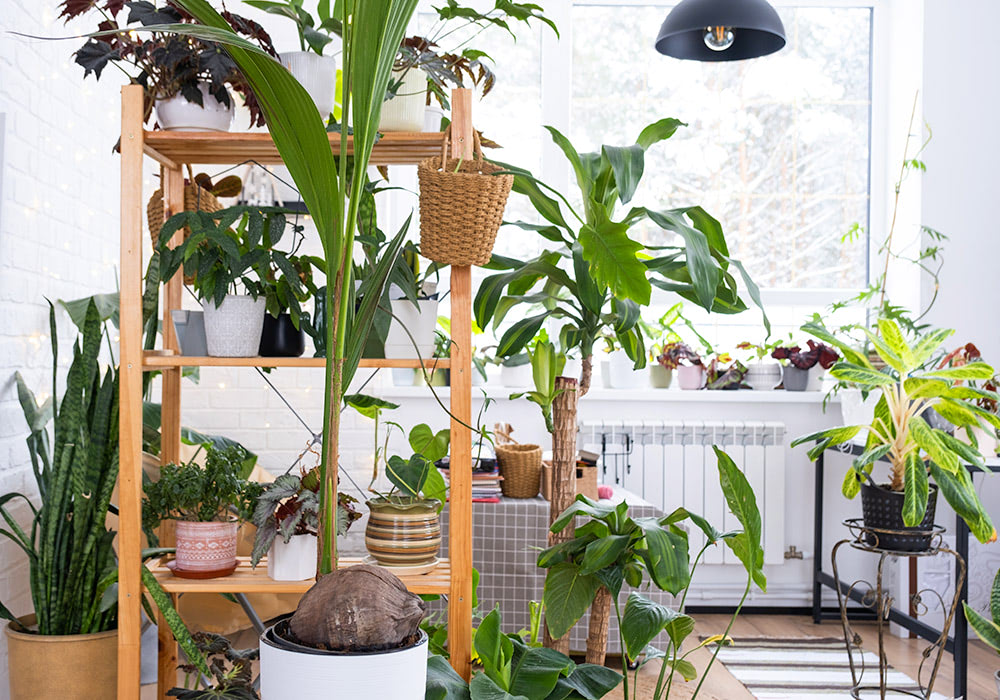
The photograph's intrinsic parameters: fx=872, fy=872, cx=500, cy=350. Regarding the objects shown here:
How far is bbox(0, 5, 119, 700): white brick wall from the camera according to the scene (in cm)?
212

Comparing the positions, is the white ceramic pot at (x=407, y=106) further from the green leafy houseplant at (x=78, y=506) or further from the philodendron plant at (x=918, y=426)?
the philodendron plant at (x=918, y=426)

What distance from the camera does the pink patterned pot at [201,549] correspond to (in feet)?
6.22

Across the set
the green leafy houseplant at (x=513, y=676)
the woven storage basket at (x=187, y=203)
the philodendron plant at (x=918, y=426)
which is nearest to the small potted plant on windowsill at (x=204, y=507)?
the green leafy houseplant at (x=513, y=676)

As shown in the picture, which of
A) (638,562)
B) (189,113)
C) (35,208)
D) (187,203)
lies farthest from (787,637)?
(35,208)

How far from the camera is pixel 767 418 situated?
12.7ft

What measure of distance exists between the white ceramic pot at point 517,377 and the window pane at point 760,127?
95 centimetres

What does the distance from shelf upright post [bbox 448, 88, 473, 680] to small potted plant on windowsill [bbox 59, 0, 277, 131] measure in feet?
1.37

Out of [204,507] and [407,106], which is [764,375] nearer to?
[407,106]

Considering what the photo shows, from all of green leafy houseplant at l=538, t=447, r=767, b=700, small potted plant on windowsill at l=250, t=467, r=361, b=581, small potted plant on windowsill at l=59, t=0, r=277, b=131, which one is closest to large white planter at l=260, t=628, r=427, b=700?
small potted plant on windowsill at l=250, t=467, r=361, b=581

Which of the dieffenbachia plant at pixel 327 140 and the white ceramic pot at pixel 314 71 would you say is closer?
the dieffenbachia plant at pixel 327 140

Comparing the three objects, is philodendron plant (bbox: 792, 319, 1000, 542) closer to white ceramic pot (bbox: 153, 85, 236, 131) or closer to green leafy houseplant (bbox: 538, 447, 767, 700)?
green leafy houseplant (bbox: 538, 447, 767, 700)

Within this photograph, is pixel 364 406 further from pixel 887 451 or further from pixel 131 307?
pixel 887 451

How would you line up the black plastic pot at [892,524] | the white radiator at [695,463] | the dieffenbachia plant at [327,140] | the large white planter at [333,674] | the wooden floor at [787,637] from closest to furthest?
the large white planter at [333,674] → the dieffenbachia plant at [327,140] → the black plastic pot at [892,524] → the wooden floor at [787,637] → the white radiator at [695,463]

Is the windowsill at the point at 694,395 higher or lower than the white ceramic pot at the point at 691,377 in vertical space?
lower
